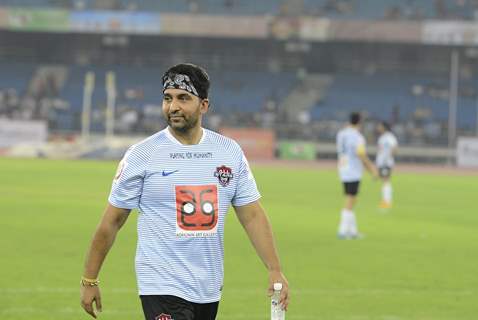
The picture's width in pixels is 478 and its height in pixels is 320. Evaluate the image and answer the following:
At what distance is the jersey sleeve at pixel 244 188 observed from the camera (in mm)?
6812

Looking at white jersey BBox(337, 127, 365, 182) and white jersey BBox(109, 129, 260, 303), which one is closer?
white jersey BBox(109, 129, 260, 303)

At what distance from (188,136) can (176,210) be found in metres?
0.44

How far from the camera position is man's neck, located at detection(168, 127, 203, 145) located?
21.6 feet

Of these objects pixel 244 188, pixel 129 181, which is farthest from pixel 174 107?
pixel 244 188

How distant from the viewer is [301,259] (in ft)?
56.5

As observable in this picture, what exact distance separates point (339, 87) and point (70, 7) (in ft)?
56.6

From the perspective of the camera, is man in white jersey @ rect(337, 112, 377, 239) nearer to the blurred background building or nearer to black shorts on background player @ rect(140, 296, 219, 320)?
black shorts on background player @ rect(140, 296, 219, 320)

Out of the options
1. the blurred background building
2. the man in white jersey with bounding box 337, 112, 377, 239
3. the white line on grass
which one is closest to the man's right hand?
the white line on grass

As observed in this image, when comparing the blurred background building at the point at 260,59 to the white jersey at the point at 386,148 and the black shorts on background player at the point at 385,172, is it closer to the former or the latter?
the white jersey at the point at 386,148

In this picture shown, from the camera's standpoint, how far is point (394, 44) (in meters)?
69.0

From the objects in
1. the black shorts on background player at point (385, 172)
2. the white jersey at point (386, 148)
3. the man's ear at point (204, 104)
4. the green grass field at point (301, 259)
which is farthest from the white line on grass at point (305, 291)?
the white jersey at point (386, 148)

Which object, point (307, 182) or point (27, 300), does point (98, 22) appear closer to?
point (307, 182)

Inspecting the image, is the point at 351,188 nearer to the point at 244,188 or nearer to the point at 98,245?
the point at 244,188

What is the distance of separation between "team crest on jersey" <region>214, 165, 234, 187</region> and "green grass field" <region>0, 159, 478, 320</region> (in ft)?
16.3
